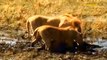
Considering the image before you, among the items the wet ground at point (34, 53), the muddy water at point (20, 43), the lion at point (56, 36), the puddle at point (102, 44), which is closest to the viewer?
the wet ground at point (34, 53)

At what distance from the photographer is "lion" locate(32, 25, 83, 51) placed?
1017 centimetres

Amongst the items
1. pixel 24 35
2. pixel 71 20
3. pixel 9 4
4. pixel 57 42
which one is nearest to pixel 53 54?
pixel 57 42

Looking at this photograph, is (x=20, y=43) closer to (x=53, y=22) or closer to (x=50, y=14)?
(x=53, y=22)

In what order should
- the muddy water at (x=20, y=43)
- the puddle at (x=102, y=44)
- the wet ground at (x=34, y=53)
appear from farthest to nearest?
the muddy water at (x=20, y=43) → the puddle at (x=102, y=44) → the wet ground at (x=34, y=53)

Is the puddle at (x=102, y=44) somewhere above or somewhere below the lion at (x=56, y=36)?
below

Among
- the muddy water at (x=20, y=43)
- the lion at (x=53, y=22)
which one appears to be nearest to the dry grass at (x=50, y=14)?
the muddy water at (x=20, y=43)

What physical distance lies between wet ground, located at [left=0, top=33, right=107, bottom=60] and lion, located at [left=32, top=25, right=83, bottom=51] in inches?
10.5

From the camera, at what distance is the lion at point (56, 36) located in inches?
400

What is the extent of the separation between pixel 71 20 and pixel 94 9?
12.4 feet

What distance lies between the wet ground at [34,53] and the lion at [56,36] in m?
0.27

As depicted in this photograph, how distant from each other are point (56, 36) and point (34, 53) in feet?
2.21

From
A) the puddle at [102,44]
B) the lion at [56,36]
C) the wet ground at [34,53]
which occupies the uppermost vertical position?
the lion at [56,36]

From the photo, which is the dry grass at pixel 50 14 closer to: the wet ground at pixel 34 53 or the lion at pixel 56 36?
the wet ground at pixel 34 53

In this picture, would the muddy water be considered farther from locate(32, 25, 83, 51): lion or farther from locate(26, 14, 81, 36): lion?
locate(32, 25, 83, 51): lion
